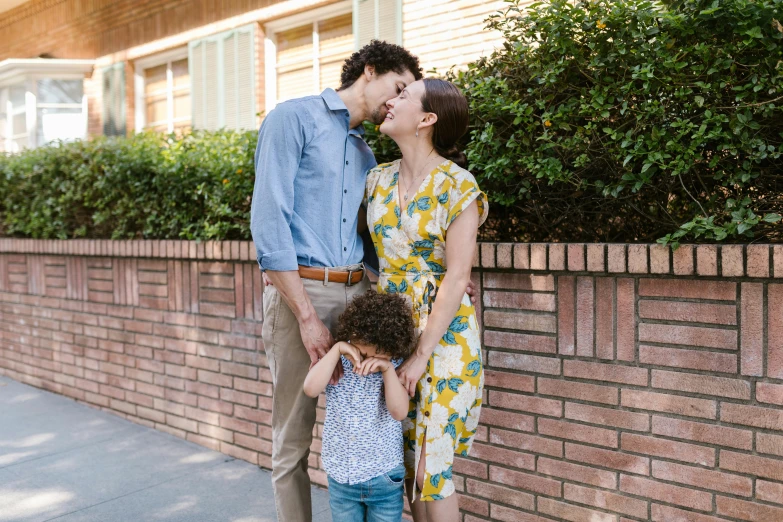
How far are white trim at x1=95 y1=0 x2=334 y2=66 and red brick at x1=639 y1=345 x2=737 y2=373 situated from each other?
19.2 ft

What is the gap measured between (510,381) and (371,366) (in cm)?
99

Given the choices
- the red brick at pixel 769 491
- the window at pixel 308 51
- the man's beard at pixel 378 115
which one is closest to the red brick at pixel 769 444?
the red brick at pixel 769 491

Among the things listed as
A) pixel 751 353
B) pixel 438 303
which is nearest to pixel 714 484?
pixel 751 353

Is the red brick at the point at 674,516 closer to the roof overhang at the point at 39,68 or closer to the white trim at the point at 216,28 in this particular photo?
the white trim at the point at 216,28

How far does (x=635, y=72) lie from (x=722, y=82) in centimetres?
30

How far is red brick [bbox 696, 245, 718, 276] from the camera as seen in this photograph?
97.0 inches

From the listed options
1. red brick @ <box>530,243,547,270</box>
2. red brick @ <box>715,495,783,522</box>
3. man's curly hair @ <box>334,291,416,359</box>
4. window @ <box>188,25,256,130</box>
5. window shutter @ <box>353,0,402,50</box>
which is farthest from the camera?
window @ <box>188,25,256,130</box>

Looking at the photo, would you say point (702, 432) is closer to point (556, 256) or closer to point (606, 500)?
point (606, 500)

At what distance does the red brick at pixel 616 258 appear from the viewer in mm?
2697

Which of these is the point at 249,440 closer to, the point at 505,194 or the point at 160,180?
the point at 160,180

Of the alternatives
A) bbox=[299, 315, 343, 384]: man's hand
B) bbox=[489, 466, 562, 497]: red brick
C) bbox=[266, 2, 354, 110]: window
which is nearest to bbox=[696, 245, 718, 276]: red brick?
bbox=[489, 466, 562, 497]: red brick

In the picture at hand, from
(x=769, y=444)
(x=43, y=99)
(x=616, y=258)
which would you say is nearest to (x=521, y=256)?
(x=616, y=258)

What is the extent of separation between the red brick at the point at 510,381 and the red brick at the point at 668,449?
0.45m

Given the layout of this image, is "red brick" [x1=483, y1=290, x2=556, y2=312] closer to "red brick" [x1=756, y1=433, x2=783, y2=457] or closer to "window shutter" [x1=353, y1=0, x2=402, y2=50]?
"red brick" [x1=756, y1=433, x2=783, y2=457]
